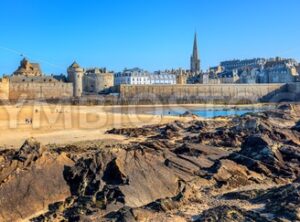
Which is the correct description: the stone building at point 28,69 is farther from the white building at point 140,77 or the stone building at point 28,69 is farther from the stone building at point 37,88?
the white building at point 140,77

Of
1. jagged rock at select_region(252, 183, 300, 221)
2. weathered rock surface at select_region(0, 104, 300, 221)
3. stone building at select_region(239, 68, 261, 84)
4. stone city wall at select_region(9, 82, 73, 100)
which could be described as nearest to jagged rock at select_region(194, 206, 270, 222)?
weathered rock surface at select_region(0, 104, 300, 221)

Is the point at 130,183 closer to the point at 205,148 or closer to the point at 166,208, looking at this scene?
the point at 166,208

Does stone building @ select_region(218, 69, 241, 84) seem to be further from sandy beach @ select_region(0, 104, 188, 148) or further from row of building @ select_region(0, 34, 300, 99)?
sandy beach @ select_region(0, 104, 188, 148)

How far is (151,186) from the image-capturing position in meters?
12.7

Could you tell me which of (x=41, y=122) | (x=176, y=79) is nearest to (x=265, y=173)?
(x=41, y=122)

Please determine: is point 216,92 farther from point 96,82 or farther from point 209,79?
point 209,79

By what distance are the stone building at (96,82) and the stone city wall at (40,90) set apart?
6.77m

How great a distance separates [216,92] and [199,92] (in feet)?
11.7

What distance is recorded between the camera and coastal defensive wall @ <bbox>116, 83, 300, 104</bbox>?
243 feet

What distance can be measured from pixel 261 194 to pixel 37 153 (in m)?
6.13

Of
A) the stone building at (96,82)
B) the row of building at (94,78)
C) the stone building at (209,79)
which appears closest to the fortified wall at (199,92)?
the stone building at (96,82)

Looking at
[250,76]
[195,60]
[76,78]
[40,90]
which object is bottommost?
[40,90]

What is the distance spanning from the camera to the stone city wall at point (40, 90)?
67125mm

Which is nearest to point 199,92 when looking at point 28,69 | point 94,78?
point 94,78
